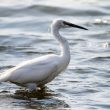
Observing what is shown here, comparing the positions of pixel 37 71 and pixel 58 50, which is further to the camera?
pixel 58 50

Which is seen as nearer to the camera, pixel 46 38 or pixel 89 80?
pixel 89 80

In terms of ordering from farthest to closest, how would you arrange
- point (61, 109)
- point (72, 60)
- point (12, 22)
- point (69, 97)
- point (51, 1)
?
point (51, 1)
point (12, 22)
point (72, 60)
point (69, 97)
point (61, 109)

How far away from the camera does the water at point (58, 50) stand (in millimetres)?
10945

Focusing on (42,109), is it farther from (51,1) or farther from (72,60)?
(51,1)

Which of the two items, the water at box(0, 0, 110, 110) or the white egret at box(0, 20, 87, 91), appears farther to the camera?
the white egret at box(0, 20, 87, 91)

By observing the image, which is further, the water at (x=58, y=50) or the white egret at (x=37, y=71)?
the white egret at (x=37, y=71)

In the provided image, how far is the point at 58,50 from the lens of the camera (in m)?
15.3

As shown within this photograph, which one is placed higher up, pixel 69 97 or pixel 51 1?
pixel 51 1

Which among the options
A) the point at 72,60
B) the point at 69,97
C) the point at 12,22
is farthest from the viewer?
the point at 12,22

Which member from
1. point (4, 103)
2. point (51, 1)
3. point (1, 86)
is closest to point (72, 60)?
point (1, 86)

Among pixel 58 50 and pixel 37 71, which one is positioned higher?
pixel 37 71

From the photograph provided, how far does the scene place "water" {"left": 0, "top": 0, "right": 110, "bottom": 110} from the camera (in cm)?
1095

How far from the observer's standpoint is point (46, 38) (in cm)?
1650

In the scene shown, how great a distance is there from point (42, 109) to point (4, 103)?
2.45 ft
